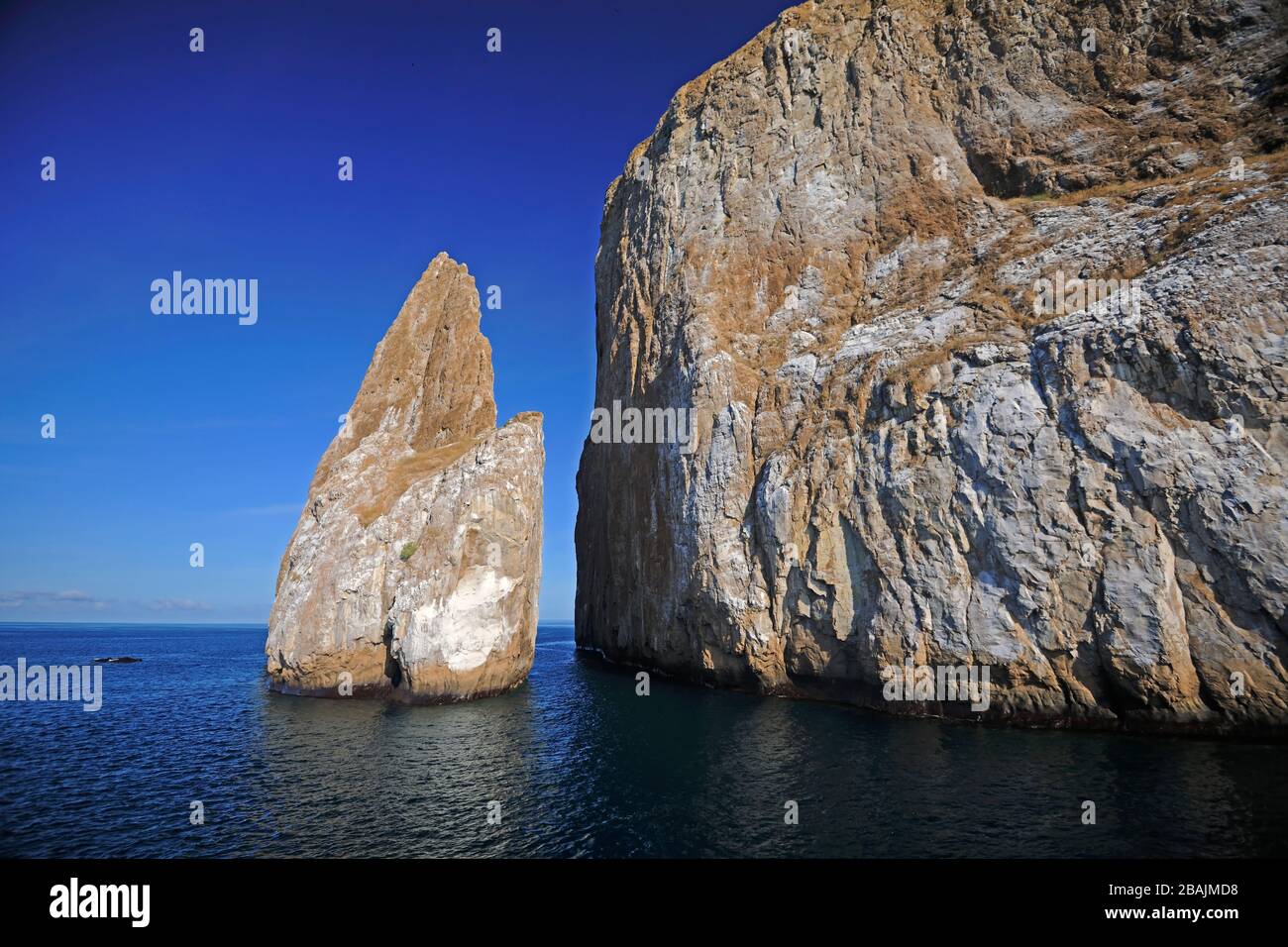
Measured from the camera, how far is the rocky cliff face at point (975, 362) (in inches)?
961

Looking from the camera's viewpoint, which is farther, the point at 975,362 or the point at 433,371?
the point at 433,371
